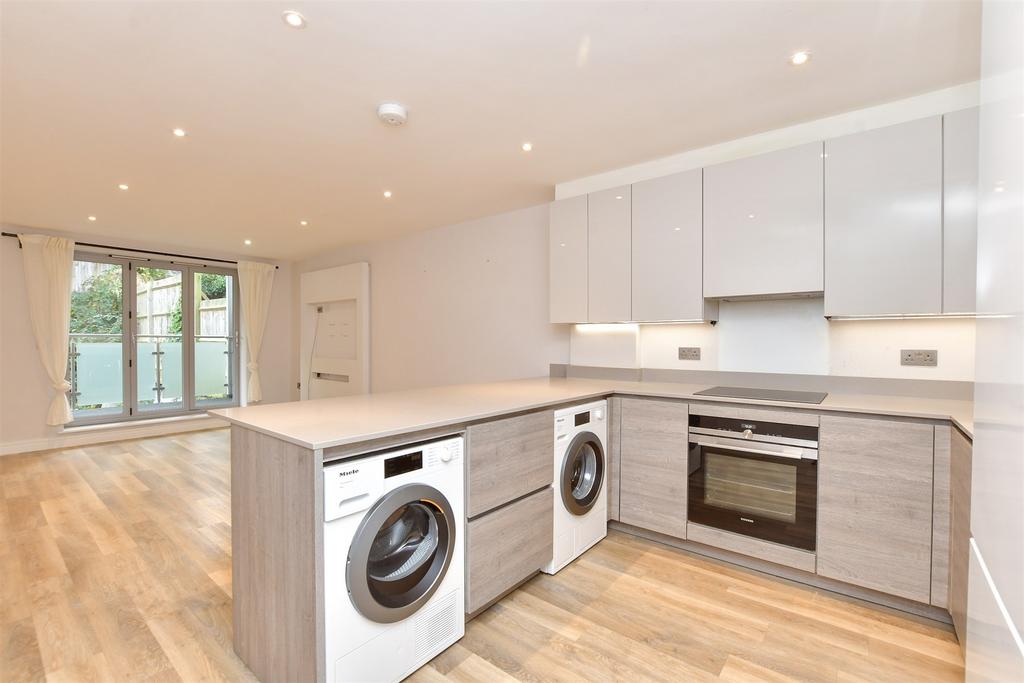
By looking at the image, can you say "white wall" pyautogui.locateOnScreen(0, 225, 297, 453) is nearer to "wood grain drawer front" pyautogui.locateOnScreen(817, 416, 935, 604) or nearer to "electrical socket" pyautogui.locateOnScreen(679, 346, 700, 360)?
"electrical socket" pyautogui.locateOnScreen(679, 346, 700, 360)

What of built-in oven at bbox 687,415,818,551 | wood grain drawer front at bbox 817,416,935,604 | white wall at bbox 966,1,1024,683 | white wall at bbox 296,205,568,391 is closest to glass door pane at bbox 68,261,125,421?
white wall at bbox 296,205,568,391

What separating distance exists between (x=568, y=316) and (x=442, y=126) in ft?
4.81

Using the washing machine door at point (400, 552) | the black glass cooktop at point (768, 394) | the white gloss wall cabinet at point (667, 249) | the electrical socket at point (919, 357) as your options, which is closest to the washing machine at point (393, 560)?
the washing machine door at point (400, 552)

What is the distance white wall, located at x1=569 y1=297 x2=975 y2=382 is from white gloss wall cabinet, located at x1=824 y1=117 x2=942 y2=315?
32cm

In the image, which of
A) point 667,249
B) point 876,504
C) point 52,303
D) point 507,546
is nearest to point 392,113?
point 667,249

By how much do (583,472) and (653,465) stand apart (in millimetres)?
395

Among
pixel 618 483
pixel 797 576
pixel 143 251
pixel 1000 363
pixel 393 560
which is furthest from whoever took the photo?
pixel 143 251

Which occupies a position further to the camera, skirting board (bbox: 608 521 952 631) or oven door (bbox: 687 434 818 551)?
oven door (bbox: 687 434 818 551)

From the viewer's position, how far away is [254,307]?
632cm

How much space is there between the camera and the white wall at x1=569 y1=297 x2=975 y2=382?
228cm

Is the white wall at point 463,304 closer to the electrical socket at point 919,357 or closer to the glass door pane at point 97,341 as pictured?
the electrical socket at point 919,357

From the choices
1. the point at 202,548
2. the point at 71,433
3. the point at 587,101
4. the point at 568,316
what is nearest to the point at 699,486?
the point at 568,316

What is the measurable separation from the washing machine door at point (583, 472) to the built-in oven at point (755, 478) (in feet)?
1.61

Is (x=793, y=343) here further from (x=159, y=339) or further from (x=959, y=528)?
(x=159, y=339)
